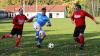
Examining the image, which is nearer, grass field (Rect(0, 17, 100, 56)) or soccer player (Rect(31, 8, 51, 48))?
grass field (Rect(0, 17, 100, 56))

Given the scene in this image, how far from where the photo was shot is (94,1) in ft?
514

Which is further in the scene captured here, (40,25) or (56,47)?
(56,47)

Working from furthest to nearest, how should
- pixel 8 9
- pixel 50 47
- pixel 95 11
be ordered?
pixel 8 9 < pixel 95 11 < pixel 50 47

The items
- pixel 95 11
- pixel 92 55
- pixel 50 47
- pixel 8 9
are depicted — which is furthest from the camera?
pixel 8 9

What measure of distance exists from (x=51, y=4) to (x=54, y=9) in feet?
23.0

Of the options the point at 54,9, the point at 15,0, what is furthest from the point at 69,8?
the point at 15,0

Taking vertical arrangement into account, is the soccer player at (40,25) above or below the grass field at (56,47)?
above

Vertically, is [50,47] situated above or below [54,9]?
above

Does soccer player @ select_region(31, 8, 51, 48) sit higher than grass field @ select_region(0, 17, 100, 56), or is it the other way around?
soccer player @ select_region(31, 8, 51, 48)

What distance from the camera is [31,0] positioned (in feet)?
528

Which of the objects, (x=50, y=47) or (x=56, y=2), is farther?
(x=56, y=2)

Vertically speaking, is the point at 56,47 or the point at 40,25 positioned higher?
the point at 40,25

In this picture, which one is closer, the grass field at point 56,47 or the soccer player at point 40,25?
the grass field at point 56,47

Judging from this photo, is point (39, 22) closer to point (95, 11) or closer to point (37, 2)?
point (95, 11)
